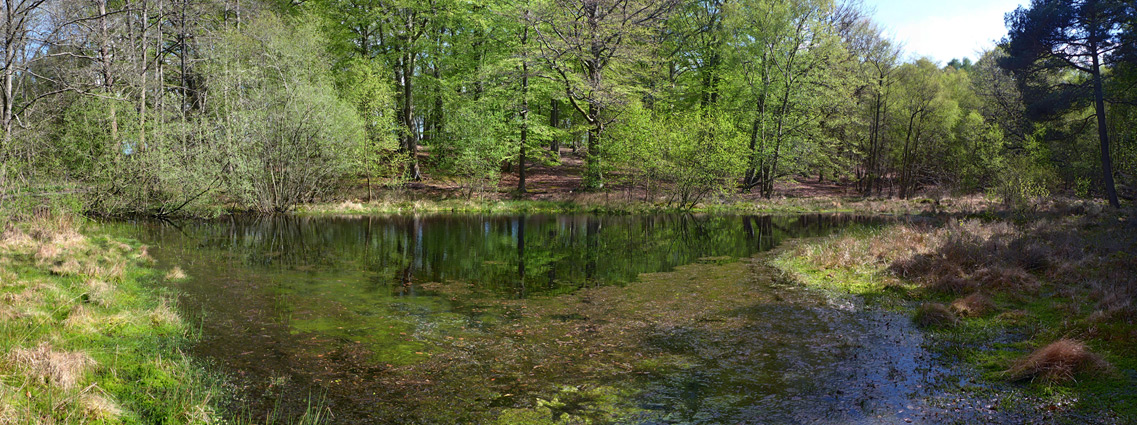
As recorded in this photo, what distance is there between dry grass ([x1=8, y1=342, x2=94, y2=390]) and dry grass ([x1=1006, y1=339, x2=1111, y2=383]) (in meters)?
9.73

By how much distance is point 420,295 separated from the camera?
37.9 ft

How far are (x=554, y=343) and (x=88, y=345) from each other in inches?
228

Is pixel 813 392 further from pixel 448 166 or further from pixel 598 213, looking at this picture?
pixel 448 166

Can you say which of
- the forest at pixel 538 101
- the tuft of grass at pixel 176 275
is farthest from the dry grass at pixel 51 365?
the forest at pixel 538 101

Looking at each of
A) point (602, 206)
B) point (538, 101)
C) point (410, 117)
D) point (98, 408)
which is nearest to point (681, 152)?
point (602, 206)

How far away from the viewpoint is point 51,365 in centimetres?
557

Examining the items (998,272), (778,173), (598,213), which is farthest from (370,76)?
(998,272)

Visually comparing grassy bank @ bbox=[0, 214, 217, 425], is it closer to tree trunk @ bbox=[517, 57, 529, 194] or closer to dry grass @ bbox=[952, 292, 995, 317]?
dry grass @ bbox=[952, 292, 995, 317]

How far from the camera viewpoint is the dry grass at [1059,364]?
6.27 metres

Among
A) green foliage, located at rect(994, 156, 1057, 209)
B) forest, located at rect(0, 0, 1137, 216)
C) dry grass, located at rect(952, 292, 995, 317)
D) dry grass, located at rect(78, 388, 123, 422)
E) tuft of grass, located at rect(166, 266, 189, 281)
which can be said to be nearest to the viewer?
dry grass, located at rect(78, 388, 123, 422)

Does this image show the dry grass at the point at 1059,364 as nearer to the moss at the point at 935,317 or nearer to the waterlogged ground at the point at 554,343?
the waterlogged ground at the point at 554,343

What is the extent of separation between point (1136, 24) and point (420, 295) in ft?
Result: 87.8

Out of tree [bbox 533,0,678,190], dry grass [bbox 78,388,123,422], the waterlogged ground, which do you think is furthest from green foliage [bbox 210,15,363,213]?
dry grass [bbox 78,388,123,422]

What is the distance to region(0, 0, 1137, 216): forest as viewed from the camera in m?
23.2
